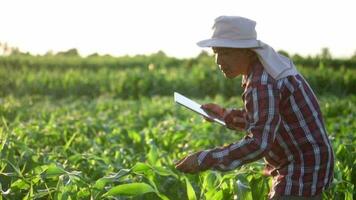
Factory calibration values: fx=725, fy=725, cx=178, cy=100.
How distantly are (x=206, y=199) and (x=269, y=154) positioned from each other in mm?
426

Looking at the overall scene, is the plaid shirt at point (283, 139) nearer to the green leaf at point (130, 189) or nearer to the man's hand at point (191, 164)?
the man's hand at point (191, 164)

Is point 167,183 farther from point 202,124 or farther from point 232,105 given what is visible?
point 232,105

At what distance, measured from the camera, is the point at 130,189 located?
3.04 meters

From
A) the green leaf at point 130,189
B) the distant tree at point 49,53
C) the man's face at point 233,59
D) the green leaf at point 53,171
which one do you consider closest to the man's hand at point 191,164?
the green leaf at point 130,189

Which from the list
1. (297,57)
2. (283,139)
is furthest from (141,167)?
(297,57)

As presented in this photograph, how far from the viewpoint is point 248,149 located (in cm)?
277

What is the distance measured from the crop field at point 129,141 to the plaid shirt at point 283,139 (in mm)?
212

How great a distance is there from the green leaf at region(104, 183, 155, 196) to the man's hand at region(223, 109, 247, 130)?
549 millimetres

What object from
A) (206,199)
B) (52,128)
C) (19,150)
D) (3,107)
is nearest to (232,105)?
(3,107)

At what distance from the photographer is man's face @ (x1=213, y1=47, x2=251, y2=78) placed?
115 inches

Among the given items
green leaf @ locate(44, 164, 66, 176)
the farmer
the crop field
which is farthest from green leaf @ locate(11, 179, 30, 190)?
the farmer

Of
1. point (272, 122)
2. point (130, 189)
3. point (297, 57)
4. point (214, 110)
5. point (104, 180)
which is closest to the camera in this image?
point (272, 122)

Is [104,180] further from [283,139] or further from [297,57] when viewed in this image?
[297,57]

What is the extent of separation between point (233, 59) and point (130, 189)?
69 cm
